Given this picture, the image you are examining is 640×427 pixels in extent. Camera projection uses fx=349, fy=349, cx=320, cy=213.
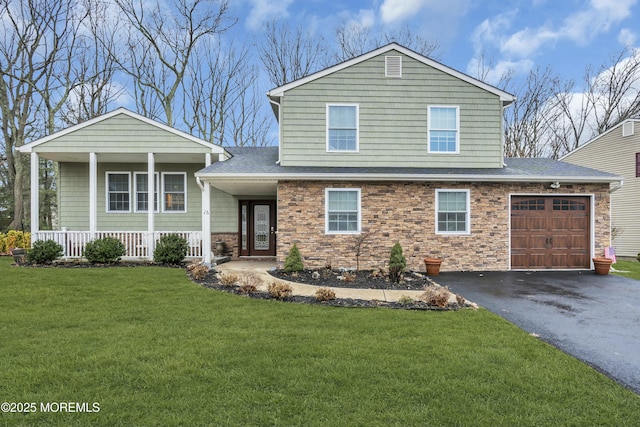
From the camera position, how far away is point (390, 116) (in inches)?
453

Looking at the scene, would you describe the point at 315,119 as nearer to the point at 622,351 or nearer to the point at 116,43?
the point at 622,351

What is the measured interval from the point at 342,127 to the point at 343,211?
112 inches

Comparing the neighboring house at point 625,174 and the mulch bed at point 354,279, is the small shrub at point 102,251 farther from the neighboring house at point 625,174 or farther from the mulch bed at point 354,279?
the neighboring house at point 625,174

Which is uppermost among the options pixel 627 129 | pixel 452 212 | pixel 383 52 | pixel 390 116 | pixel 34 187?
pixel 383 52

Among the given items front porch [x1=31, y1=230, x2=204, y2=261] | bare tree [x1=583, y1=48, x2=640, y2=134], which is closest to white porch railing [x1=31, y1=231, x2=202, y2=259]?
front porch [x1=31, y1=230, x2=204, y2=261]

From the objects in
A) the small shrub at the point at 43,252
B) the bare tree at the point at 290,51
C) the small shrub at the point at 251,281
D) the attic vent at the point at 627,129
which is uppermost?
the bare tree at the point at 290,51

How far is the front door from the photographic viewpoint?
13586mm

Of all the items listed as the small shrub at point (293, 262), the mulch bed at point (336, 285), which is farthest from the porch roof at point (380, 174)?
the mulch bed at point (336, 285)

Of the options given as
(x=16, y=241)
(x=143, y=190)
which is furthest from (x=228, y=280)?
(x=16, y=241)

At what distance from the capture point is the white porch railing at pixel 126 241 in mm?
11570

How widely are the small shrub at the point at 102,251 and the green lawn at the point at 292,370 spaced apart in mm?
4733

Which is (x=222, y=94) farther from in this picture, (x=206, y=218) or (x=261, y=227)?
(x=206, y=218)

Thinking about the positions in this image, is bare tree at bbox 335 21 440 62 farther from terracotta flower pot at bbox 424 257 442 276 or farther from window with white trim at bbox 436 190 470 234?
terracotta flower pot at bbox 424 257 442 276

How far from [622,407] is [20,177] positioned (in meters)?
26.4
